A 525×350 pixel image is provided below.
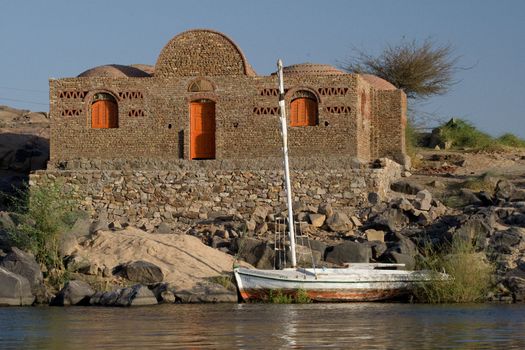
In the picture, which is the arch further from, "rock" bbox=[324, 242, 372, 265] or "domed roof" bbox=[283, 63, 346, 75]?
"rock" bbox=[324, 242, 372, 265]

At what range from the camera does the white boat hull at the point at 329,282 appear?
26.2m

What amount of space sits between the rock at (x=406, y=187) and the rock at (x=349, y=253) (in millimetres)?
8455

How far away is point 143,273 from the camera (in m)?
27.3

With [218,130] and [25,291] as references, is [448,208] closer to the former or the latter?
[218,130]

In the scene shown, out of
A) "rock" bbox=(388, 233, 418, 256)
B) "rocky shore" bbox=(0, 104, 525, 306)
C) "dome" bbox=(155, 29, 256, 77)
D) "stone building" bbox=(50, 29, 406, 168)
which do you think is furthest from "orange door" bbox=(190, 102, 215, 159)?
"rock" bbox=(388, 233, 418, 256)

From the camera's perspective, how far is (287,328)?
20.2m

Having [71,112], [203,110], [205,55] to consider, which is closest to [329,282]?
[203,110]

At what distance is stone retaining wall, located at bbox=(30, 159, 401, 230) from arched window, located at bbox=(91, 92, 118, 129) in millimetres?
1855

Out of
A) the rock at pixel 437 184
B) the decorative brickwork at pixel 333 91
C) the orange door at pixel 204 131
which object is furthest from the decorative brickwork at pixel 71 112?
the rock at pixel 437 184

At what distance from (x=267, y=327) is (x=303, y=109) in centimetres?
1706

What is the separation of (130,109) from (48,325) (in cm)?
1713

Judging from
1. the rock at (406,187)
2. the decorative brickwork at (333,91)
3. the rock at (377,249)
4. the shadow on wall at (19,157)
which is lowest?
the rock at (377,249)

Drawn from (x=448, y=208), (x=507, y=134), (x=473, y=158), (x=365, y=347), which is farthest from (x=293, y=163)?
(x=365, y=347)

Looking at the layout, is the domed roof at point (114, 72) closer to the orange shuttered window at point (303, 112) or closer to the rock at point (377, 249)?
the orange shuttered window at point (303, 112)
